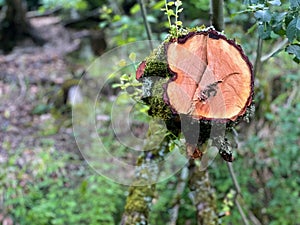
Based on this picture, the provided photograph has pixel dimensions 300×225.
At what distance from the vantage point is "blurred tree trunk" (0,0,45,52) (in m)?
4.53

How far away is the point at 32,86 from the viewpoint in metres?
3.64

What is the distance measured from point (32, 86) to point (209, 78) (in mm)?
2967

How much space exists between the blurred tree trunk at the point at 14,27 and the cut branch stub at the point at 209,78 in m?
3.94

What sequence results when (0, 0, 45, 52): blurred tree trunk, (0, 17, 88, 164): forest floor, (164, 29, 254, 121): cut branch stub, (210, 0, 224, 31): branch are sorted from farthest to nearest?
(0, 0, 45, 52): blurred tree trunk < (0, 17, 88, 164): forest floor < (210, 0, 224, 31): branch < (164, 29, 254, 121): cut branch stub

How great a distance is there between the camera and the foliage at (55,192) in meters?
2.22

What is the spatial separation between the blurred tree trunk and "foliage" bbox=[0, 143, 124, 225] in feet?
7.41

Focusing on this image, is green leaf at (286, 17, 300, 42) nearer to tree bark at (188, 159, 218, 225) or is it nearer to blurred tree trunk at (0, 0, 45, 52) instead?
tree bark at (188, 159, 218, 225)

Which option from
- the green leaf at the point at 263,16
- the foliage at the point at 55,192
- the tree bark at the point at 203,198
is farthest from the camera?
the foliage at the point at 55,192

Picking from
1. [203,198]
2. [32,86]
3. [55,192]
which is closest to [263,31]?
[203,198]

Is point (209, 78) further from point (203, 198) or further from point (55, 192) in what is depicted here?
point (55, 192)

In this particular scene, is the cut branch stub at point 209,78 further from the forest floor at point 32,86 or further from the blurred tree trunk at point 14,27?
the blurred tree trunk at point 14,27

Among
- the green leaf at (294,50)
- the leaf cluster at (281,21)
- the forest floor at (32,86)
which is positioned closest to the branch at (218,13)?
the leaf cluster at (281,21)

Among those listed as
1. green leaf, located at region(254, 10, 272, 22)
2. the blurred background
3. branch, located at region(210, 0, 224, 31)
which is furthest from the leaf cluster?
the blurred background

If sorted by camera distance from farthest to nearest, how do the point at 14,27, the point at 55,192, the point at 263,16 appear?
the point at 14,27
the point at 55,192
the point at 263,16
